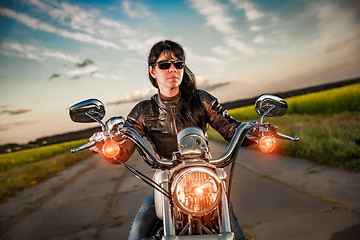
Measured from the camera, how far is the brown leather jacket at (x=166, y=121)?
2016 millimetres

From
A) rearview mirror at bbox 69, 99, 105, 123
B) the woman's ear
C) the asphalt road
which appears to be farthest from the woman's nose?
the asphalt road

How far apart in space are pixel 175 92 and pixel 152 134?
0.43m

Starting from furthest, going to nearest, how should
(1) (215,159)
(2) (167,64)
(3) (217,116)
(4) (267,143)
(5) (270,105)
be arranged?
(3) (217,116) → (2) (167,64) → (5) (270,105) → (4) (267,143) → (1) (215,159)

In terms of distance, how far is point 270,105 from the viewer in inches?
60.2

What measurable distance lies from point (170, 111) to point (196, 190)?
1.07m

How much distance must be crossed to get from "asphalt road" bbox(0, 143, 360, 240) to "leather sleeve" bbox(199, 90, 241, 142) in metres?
1.45

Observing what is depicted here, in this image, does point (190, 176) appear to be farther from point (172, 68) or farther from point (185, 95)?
point (185, 95)

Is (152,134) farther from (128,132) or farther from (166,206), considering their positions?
(166,206)

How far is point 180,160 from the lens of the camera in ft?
3.88

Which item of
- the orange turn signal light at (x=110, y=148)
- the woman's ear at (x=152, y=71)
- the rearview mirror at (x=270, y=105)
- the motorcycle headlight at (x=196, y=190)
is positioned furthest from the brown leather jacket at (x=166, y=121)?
the motorcycle headlight at (x=196, y=190)

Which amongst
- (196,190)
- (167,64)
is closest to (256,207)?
(167,64)

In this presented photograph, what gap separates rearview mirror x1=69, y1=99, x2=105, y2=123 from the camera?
4.56 feet

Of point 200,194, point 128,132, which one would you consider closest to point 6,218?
point 128,132

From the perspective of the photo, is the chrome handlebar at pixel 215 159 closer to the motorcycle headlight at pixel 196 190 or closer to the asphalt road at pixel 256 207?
the motorcycle headlight at pixel 196 190
